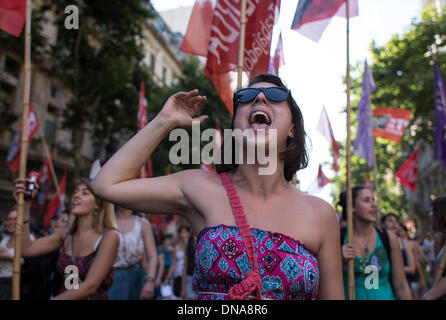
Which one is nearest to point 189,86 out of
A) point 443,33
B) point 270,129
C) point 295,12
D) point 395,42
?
point 395,42

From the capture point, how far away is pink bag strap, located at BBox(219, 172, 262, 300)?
5.34ft

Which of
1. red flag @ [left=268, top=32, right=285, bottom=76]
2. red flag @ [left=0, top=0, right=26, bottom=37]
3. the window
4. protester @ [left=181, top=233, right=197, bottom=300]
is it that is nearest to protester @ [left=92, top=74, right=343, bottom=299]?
red flag @ [left=0, top=0, right=26, bottom=37]

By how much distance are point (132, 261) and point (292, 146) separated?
3.67m

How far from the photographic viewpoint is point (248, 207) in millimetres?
1898

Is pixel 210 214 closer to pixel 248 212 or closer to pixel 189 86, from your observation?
pixel 248 212

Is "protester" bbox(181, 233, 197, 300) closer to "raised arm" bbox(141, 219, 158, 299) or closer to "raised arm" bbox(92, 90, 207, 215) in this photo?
"raised arm" bbox(141, 219, 158, 299)

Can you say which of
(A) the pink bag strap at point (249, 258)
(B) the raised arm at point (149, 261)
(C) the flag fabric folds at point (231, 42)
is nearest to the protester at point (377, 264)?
(C) the flag fabric folds at point (231, 42)

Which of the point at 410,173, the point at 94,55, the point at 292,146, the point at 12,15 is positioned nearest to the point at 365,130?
the point at 410,173

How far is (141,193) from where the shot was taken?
1894 millimetres

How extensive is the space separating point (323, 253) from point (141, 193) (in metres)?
0.85

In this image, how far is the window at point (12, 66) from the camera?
1747 cm

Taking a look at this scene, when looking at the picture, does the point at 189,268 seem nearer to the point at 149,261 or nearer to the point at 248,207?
the point at 149,261

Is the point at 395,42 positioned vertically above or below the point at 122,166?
above
